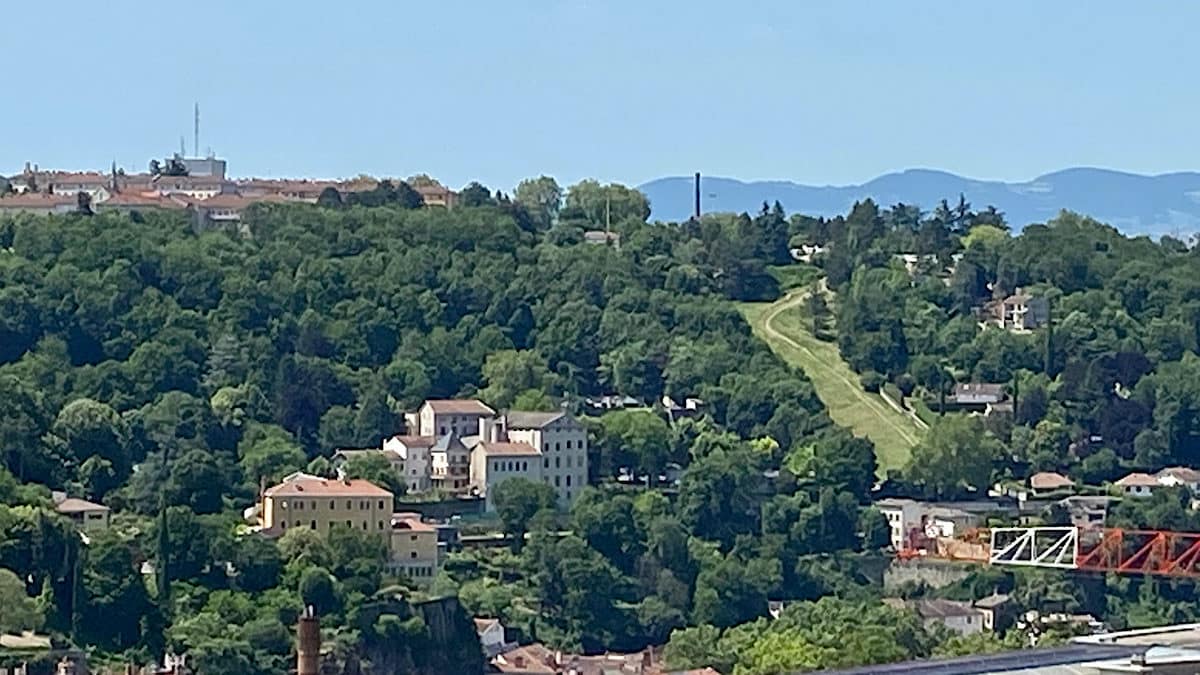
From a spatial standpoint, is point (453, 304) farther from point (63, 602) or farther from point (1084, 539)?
point (63, 602)

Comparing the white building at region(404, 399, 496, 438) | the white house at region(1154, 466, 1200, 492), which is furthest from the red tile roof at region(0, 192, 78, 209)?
the white house at region(1154, 466, 1200, 492)

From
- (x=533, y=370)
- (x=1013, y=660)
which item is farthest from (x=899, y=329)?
(x=1013, y=660)

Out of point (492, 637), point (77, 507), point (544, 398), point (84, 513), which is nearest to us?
point (492, 637)

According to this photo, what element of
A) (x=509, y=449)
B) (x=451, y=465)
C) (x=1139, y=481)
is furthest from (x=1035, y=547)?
(x=451, y=465)

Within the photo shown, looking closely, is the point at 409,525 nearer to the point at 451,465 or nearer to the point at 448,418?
the point at 451,465

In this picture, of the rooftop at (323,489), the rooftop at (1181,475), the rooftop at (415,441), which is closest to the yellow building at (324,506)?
the rooftop at (323,489)
